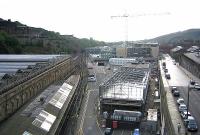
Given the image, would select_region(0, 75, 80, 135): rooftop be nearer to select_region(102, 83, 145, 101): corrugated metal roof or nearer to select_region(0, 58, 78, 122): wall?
select_region(0, 58, 78, 122): wall

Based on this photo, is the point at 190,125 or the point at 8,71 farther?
the point at 8,71

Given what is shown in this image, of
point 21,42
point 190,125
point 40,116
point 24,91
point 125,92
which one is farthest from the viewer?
point 21,42

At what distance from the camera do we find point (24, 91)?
1300 inches

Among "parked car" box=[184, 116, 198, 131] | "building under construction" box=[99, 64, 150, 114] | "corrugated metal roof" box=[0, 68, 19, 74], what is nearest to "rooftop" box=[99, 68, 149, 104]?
"building under construction" box=[99, 64, 150, 114]

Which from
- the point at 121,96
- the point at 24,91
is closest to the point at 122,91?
A: the point at 121,96

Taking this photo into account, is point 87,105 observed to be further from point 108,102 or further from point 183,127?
point 183,127

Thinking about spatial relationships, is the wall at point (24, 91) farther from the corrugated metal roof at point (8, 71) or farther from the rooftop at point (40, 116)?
the corrugated metal roof at point (8, 71)

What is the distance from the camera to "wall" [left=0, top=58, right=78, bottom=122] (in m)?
27.1

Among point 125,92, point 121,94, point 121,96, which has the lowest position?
point 121,96

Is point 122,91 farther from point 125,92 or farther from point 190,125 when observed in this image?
point 190,125

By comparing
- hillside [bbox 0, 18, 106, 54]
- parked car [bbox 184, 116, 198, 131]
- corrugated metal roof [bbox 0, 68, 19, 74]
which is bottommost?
parked car [bbox 184, 116, 198, 131]

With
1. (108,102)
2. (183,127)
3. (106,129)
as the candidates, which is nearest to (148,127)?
(106,129)

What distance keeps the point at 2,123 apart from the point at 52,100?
8765mm

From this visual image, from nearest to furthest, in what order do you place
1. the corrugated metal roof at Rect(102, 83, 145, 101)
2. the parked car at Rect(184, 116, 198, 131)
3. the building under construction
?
the parked car at Rect(184, 116, 198, 131) → the building under construction → the corrugated metal roof at Rect(102, 83, 145, 101)
